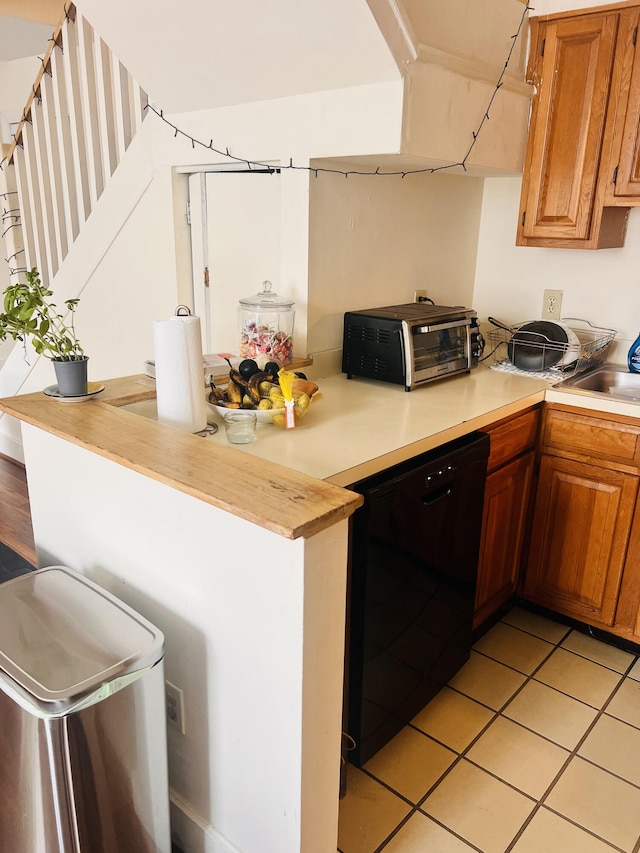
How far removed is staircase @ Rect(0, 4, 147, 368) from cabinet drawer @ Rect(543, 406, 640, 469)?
2.03m

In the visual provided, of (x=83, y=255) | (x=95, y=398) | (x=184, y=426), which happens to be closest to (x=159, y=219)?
(x=83, y=255)

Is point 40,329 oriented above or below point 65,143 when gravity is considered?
below

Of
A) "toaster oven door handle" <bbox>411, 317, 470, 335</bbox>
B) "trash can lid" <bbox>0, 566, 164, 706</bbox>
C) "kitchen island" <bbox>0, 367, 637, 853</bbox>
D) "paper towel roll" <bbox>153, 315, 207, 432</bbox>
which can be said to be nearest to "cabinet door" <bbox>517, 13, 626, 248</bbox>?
"toaster oven door handle" <bbox>411, 317, 470, 335</bbox>

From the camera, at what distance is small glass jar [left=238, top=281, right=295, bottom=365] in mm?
2111

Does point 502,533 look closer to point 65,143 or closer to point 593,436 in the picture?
point 593,436

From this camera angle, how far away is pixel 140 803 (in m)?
1.34

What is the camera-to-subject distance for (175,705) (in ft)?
4.88

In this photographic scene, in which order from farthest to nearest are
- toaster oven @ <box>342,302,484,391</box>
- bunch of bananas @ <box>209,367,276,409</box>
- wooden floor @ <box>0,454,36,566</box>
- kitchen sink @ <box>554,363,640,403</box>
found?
1. wooden floor @ <box>0,454,36,566</box>
2. kitchen sink @ <box>554,363,640,403</box>
3. toaster oven @ <box>342,302,484,391</box>
4. bunch of bananas @ <box>209,367,276,409</box>

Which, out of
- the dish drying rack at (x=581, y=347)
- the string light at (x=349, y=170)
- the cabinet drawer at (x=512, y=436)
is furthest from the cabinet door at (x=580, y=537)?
the string light at (x=349, y=170)

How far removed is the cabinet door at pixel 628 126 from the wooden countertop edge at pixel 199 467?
1666mm

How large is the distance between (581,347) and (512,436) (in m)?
0.59

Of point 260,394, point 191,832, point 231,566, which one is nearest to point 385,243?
point 260,394

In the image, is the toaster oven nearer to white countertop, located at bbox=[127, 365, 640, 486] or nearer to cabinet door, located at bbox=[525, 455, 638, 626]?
white countertop, located at bbox=[127, 365, 640, 486]

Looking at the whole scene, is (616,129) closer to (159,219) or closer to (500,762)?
(159,219)
